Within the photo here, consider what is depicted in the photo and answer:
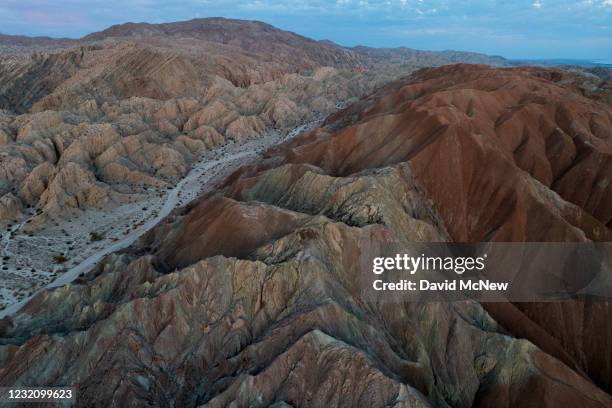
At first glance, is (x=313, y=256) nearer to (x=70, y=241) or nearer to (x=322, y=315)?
(x=322, y=315)

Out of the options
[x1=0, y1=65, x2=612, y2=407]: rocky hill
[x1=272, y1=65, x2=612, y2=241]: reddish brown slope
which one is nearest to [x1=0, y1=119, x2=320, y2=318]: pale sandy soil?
[x1=0, y1=65, x2=612, y2=407]: rocky hill

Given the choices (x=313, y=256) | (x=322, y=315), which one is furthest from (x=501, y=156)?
(x=322, y=315)

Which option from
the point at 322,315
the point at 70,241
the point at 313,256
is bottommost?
the point at 70,241

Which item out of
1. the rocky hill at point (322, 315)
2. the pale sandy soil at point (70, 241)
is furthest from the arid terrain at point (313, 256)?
the pale sandy soil at point (70, 241)

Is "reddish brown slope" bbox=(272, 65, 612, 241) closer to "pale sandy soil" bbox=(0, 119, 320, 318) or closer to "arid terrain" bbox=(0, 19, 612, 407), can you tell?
"arid terrain" bbox=(0, 19, 612, 407)

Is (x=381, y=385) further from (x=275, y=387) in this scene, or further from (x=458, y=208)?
(x=458, y=208)

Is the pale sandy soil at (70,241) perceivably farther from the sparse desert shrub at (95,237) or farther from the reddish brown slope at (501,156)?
the reddish brown slope at (501,156)
